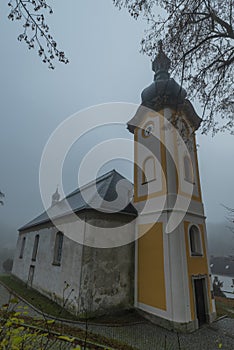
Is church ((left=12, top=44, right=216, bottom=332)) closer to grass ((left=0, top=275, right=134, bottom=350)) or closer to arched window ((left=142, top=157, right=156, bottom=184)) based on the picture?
arched window ((left=142, top=157, right=156, bottom=184))

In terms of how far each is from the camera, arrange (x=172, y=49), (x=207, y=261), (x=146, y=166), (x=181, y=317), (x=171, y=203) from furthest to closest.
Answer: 1. (x=146, y=166)
2. (x=207, y=261)
3. (x=171, y=203)
4. (x=181, y=317)
5. (x=172, y=49)

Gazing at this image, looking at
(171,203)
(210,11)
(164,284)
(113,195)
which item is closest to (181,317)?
(164,284)

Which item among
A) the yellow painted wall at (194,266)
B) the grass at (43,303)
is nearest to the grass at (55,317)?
the grass at (43,303)

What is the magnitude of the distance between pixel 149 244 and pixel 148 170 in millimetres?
3845

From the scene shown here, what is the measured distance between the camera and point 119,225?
10883mm

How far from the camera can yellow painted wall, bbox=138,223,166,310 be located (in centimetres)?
909

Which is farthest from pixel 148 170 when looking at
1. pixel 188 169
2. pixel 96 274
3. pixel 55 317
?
pixel 55 317

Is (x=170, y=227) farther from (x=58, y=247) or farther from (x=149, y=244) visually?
(x=58, y=247)

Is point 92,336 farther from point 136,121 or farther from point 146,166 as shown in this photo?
point 136,121

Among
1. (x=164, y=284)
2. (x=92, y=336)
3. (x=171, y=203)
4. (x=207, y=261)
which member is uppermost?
(x=171, y=203)

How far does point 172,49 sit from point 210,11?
3.49 feet

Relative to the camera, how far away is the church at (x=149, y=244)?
892cm

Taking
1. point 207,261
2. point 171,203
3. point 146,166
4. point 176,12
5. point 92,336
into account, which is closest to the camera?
point 176,12

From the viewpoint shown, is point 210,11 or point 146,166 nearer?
point 210,11
